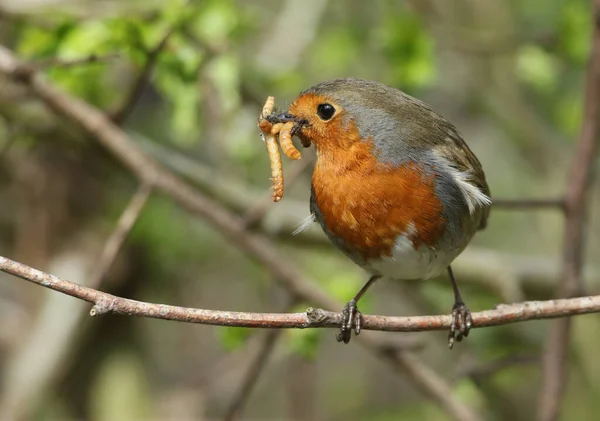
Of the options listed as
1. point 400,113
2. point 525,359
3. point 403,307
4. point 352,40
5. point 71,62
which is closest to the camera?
point 400,113

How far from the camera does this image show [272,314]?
2094mm

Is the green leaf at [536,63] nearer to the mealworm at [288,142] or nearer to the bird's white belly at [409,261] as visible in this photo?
the bird's white belly at [409,261]

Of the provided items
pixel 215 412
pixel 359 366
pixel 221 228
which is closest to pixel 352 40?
pixel 221 228

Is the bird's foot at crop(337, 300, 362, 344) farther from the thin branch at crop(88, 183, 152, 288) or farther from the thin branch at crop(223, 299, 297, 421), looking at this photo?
the thin branch at crop(88, 183, 152, 288)

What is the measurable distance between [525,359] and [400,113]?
3.82 ft

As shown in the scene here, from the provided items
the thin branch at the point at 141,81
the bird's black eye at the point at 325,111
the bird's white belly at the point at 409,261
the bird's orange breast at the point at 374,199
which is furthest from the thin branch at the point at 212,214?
the bird's black eye at the point at 325,111

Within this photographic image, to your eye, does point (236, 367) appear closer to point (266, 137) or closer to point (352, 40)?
point (352, 40)

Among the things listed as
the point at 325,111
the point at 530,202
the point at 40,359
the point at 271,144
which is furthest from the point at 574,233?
the point at 40,359

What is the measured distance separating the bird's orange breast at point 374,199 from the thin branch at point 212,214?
3.13 feet

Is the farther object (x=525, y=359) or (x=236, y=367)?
(x=236, y=367)

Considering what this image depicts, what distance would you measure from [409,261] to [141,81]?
144 cm

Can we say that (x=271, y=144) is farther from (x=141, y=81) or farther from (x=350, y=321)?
(x=141, y=81)

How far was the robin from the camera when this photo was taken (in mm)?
2641

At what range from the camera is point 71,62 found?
2.95 m
